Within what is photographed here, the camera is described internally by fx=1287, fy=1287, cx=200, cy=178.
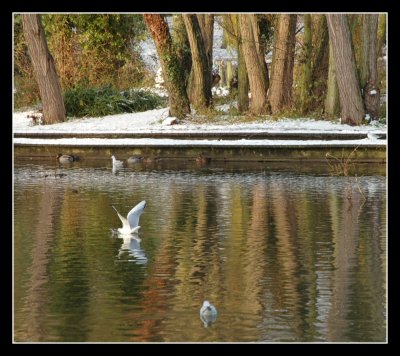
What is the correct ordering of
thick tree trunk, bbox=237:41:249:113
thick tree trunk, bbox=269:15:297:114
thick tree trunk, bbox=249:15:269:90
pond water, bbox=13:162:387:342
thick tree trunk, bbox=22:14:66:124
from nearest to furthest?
pond water, bbox=13:162:387:342 < thick tree trunk, bbox=269:15:297:114 < thick tree trunk, bbox=249:15:269:90 < thick tree trunk, bbox=22:14:66:124 < thick tree trunk, bbox=237:41:249:113

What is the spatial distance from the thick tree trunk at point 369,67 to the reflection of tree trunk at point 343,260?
9.01 meters

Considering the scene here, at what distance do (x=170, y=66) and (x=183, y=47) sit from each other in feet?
12.8

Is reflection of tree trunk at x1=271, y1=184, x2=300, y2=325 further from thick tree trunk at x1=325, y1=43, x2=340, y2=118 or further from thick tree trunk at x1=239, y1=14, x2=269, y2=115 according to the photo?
thick tree trunk at x1=239, y1=14, x2=269, y2=115

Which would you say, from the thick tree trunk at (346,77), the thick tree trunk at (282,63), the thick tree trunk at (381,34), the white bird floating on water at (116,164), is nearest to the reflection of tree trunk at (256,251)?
the white bird floating on water at (116,164)

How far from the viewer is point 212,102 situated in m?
36.5

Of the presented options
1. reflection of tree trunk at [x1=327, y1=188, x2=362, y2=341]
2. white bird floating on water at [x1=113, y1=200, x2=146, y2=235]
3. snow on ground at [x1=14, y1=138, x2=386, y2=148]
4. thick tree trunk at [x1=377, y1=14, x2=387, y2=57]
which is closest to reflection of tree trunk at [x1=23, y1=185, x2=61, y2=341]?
white bird floating on water at [x1=113, y1=200, x2=146, y2=235]

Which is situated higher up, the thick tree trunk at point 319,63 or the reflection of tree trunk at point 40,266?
the thick tree trunk at point 319,63

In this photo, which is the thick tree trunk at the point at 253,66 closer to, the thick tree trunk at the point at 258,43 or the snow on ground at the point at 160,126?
the thick tree trunk at the point at 258,43

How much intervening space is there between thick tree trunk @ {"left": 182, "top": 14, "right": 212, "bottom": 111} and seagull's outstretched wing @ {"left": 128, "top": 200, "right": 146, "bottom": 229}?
1774 cm

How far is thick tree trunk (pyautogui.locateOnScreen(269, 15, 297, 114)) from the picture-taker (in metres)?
34.2

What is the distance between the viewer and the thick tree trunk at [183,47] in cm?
3828
